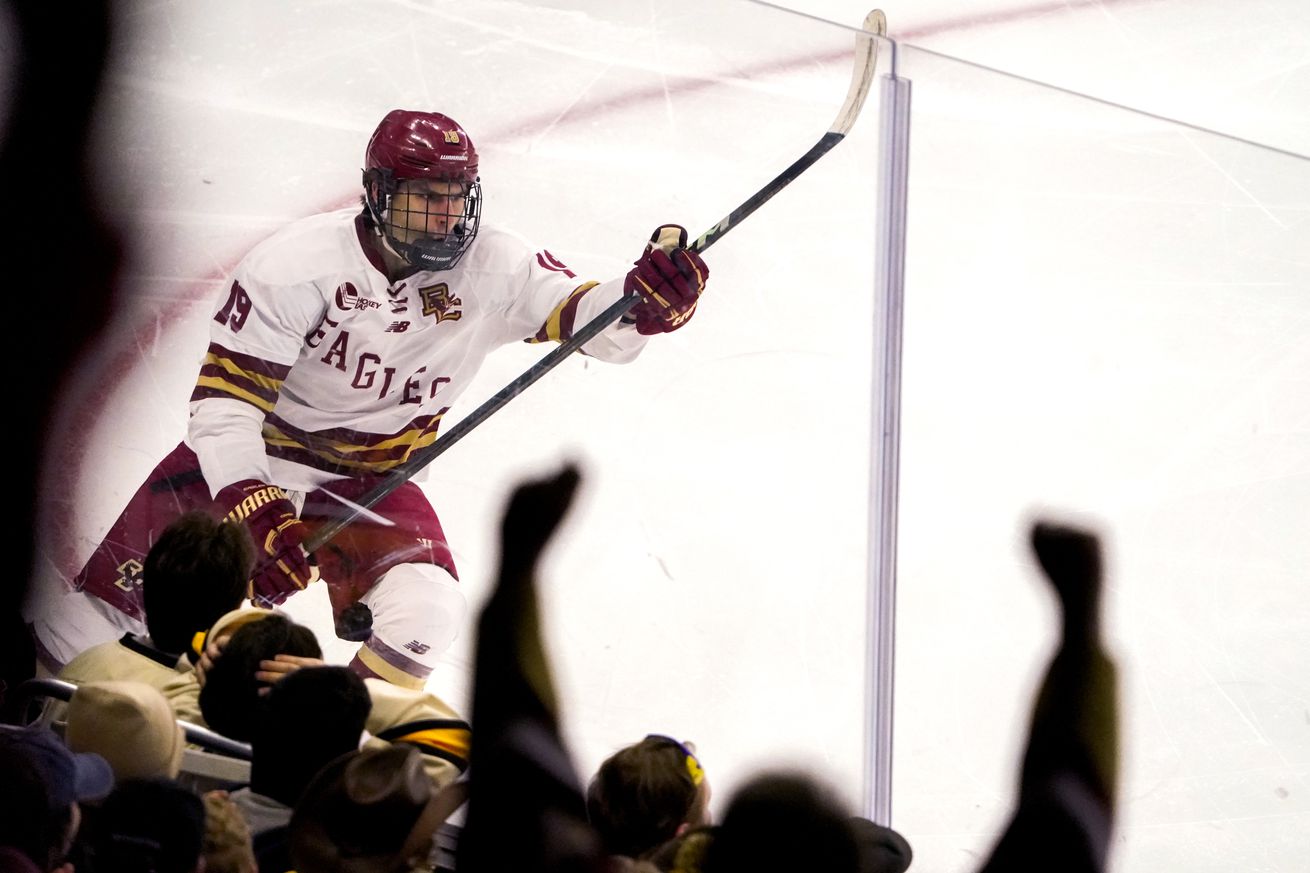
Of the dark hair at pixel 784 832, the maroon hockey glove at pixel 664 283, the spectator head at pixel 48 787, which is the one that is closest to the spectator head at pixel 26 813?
the spectator head at pixel 48 787

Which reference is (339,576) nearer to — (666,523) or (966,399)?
(666,523)

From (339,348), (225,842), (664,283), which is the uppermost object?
(664,283)

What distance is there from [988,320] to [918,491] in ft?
1.27

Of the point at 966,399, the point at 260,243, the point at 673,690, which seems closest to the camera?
the point at 260,243

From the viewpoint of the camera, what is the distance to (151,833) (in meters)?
1.10

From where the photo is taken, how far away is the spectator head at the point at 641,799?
128 centimetres

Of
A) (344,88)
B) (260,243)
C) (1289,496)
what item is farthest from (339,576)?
(1289,496)

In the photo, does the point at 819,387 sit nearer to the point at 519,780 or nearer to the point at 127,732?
the point at 519,780

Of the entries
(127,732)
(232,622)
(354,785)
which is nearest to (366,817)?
(354,785)

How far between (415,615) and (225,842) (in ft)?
2.47

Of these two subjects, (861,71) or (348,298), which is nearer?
(348,298)

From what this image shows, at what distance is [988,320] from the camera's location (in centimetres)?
262

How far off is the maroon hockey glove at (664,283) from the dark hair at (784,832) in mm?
1044

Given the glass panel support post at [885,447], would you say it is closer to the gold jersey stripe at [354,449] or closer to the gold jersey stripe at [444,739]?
the gold jersey stripe at [354,449]
